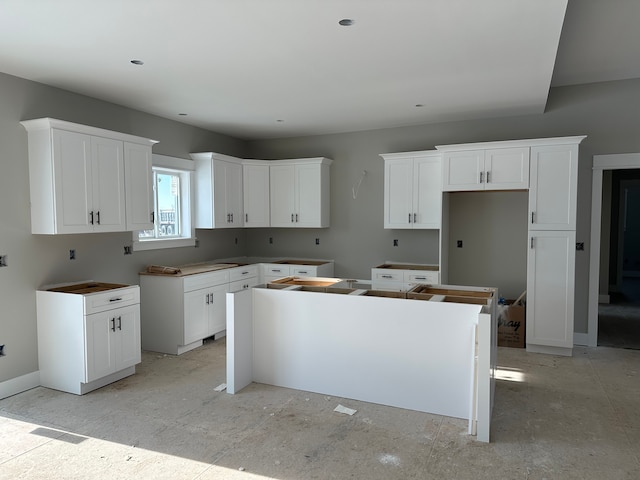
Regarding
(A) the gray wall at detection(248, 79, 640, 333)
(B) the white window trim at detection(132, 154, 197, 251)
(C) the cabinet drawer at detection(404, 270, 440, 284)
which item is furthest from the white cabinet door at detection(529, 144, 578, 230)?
(B) the white window trim at detection(132, 154, 197, 251)

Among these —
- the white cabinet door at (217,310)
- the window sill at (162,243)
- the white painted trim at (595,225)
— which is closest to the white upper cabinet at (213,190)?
the window sill at (162,243)

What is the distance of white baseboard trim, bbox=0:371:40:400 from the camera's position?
353 centimetres

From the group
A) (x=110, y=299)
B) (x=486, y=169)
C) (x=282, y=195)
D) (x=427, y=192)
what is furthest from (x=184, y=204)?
(x=486, y=169)

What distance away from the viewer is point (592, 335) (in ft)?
16.0

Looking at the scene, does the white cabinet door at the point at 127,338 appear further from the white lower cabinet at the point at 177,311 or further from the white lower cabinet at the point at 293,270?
the white lower cabinet at the point at 293,270

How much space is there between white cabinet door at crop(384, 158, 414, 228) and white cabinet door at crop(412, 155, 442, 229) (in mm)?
63

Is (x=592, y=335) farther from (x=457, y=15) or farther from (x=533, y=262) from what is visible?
(x=457, y=15)

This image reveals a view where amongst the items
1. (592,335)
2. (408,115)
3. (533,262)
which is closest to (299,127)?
(408,115)

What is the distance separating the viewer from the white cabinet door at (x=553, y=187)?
4461 mm

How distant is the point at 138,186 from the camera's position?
4332 mm

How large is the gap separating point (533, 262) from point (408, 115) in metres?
2.19

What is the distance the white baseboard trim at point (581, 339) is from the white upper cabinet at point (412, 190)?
1985 mm

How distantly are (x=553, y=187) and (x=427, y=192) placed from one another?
1.39 m

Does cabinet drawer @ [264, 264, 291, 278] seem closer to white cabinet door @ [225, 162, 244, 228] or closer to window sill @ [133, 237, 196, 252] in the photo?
white cabinet door @ [225, 162, 244, 228]
